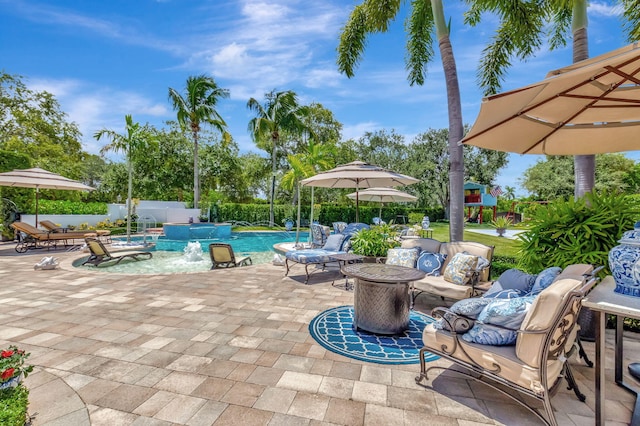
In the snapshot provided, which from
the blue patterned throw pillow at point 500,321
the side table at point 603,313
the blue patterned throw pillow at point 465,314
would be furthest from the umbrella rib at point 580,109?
the blue patterned throw pillow at point 465,314

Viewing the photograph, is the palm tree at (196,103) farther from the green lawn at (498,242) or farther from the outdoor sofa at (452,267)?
the outdoor sofa at (452,267)

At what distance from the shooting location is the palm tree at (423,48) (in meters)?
6.28

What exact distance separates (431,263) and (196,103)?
1981 centimetres

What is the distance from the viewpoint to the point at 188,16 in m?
8.40

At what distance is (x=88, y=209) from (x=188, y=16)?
14931 millimetres

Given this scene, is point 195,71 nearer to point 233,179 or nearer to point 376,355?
point 233,179

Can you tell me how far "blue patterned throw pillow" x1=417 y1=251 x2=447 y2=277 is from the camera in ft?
15.9

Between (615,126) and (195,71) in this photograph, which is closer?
(615,126)

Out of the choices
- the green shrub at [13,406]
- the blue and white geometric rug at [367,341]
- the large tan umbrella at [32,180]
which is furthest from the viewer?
the large tan umbrella at [32,180]

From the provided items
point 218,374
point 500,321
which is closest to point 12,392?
point 218,374

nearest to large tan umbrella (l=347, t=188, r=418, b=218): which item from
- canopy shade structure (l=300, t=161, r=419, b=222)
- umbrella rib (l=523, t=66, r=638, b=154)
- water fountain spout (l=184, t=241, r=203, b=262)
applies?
canopy shade structure (l=300, t=161, r=419, b=222)

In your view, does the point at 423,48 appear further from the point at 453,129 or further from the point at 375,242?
the point at 375,242

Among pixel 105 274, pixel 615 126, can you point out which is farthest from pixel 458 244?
pixel 105 274

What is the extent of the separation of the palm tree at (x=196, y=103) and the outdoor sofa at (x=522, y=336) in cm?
1962
